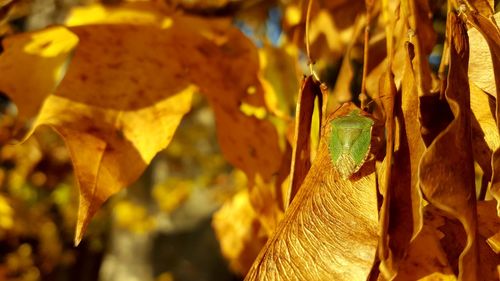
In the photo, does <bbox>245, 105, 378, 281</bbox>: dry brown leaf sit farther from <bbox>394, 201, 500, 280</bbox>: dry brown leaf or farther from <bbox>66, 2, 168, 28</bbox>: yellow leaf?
<bbox>66, 2, 168, 28</bbox>: yellow leaf

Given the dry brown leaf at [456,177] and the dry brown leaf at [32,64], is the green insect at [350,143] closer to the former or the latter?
the dry brown leaf at [456,177]

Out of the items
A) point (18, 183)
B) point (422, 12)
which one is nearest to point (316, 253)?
point (422, 12)

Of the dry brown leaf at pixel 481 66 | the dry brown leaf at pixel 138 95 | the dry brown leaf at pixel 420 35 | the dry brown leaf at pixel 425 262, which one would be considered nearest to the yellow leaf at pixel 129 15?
the dry brown leaf at pixel 138 95

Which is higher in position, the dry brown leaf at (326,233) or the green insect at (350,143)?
the green insect at (350,143)

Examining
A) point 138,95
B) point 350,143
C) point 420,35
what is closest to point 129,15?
point 138,95

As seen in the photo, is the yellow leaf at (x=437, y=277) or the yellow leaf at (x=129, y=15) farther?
the yellow leaf at (x=129, y=15)

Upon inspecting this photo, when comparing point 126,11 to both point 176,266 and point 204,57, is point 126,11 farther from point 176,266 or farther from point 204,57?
point 176,266

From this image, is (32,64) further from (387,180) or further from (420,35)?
(387,180)
